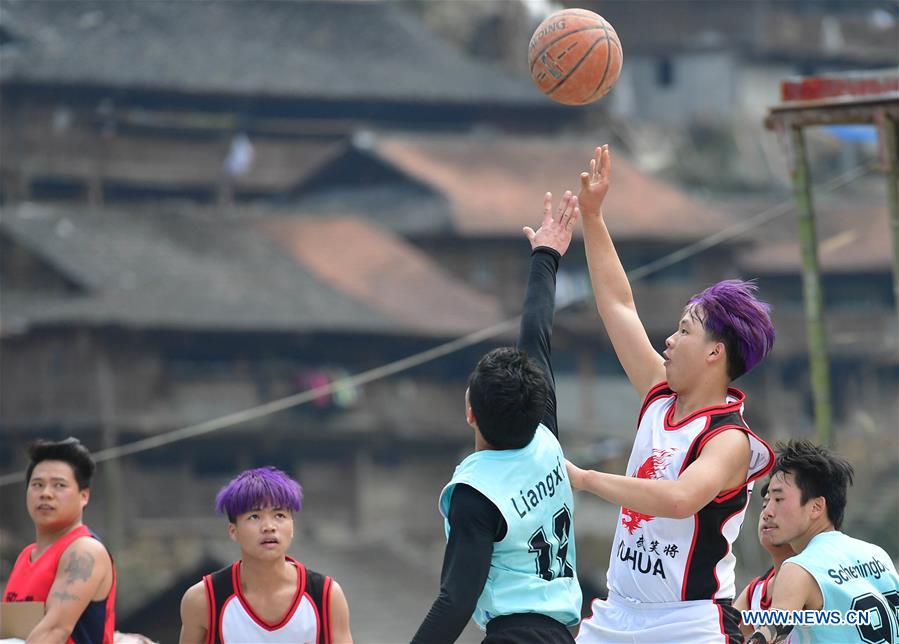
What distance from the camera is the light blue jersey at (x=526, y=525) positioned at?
5285mm

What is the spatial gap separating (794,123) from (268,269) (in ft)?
88.5

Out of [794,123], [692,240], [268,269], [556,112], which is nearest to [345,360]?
[268,269]

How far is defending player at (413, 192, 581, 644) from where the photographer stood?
203 inches

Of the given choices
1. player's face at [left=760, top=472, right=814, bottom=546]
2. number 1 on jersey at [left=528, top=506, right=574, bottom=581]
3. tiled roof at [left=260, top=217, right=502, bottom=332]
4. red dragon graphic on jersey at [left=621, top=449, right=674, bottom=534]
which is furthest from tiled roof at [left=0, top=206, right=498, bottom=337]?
number 1 on jersey at [left=528, top=506, right=574, bottom=581]

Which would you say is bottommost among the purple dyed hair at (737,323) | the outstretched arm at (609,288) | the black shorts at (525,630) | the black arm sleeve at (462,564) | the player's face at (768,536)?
the black shorts at (525,630)

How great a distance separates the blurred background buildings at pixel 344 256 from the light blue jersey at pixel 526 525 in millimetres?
22370

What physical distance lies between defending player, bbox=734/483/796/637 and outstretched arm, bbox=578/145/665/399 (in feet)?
2.04

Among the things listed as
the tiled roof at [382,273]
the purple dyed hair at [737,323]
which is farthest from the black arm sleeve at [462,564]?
the tiled roof at [382,273]

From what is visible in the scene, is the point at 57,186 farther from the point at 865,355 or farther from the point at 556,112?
the point at 865,355

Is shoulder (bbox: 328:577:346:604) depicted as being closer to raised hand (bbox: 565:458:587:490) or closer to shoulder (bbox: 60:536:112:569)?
shoulder (bbox: 60:536:112:569)

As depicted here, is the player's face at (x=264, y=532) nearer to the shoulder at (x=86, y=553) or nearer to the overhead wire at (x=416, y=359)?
the shoulder at (x=86, y=553)

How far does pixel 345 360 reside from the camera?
124 feet

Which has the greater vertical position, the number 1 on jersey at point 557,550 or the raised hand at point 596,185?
the raised hand at point 596,185

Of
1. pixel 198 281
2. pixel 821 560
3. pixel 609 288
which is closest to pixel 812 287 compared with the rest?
pixel 609 288
